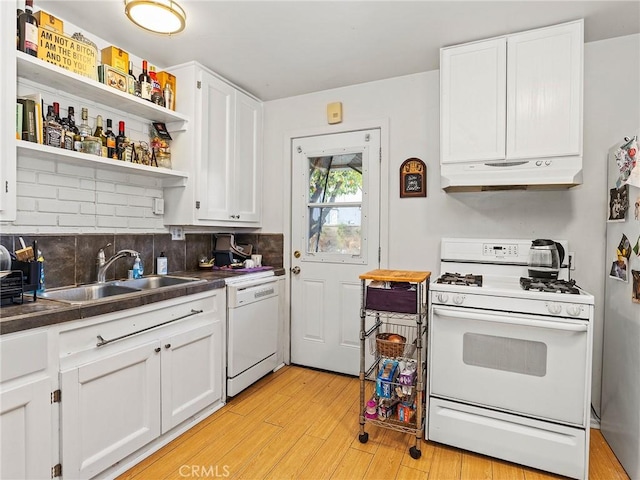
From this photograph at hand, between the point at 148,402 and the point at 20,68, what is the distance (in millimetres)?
1789

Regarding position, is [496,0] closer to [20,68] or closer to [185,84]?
[185,84]

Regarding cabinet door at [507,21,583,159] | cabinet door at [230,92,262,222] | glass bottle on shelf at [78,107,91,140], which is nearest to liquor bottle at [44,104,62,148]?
glass bottle on shelf at [78,107,91,140]

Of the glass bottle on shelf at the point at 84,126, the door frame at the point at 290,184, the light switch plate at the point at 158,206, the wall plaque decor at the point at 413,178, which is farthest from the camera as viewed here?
the door frame at the point at 290,184

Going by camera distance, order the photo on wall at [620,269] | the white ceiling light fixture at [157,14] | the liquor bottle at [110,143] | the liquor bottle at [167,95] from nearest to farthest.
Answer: the white ceiling light fixture at [157,14] < the photo on wall at [620,269] < the liquor bottle at [110,143] < the liquor bottle at [167,95]

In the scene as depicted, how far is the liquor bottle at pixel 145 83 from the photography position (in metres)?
2.33

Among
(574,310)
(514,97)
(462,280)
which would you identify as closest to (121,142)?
(462,280)

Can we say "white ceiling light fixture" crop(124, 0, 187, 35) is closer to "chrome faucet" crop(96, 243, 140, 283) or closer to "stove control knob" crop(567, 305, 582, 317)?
"chrome faucet" crop(96, 243, 140, 283)

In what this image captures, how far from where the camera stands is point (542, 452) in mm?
1804

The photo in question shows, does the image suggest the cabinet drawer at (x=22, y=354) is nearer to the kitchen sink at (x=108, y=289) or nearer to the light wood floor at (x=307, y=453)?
the kitchen sink at (x=108, y=289)

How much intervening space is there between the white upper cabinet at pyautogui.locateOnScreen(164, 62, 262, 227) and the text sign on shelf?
25.2 inches

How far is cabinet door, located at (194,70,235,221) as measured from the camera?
2576 millimetres

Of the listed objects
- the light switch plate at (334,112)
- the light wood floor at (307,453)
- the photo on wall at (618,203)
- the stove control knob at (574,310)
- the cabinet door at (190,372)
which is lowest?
the light wood floor at (307,453)

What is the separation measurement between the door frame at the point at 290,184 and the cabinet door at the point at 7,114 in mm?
1949

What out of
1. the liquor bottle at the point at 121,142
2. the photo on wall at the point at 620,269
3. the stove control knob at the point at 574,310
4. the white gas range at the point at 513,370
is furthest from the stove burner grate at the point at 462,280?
the liquor bottle at the point at 121,142
